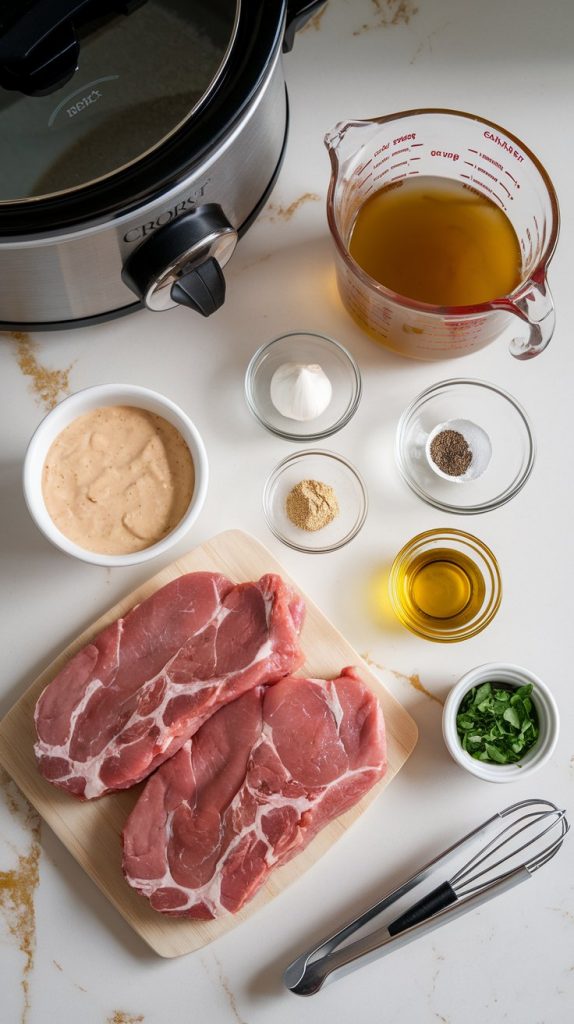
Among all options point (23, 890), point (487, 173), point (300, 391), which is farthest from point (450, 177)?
point (23, 890)

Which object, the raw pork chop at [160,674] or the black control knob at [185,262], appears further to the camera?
the raw pork chop at [160,674]

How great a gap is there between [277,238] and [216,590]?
0.54m

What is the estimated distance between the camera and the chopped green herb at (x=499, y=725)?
1237 mm

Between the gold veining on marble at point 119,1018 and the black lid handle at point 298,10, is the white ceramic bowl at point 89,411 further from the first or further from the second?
the gold veining on marble at point 119,1018

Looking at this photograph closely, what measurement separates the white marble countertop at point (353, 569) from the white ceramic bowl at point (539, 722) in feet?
0.21

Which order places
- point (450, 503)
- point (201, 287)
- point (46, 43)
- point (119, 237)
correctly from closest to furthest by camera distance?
point (46, 43)
point (119, 237)
point (201, 287)
point (450, 503)

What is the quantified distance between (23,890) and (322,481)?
0.73 metres

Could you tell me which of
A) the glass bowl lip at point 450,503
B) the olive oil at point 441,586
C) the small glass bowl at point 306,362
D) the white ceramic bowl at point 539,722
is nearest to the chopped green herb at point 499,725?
the white ceramic bowl at point 539,722

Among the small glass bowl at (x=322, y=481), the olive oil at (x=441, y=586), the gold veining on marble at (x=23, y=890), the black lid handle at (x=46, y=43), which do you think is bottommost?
the gold veining on marble at (x=23, y=890)

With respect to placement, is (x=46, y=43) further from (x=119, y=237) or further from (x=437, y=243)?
(x=437, y=243)

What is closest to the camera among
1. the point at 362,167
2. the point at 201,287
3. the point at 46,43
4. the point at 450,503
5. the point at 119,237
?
the point at 46,43

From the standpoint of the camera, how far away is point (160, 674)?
4.11ft

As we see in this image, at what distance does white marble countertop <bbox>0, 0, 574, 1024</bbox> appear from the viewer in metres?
1.27

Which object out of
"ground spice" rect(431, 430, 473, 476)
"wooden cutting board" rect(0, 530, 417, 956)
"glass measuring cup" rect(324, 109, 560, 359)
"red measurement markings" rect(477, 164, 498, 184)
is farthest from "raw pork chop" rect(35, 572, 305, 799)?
"red measurement markings" rect(477, 164, 498, 184)
